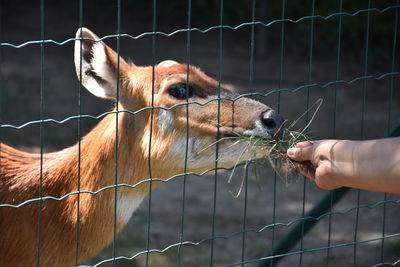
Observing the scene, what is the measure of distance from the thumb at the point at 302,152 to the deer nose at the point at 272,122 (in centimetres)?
47

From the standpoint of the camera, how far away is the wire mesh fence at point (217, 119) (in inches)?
157

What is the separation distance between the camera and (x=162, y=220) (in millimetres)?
6965

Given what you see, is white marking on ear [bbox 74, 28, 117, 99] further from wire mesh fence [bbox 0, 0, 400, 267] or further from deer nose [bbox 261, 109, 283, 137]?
deer nose [bbox 261, 109, 283, 137]

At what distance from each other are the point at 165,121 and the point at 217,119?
31 centimetres

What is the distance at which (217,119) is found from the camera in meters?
4.02

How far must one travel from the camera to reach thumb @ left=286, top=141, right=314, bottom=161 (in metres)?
3.33

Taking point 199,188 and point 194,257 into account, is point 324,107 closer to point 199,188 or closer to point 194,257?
point 199,188

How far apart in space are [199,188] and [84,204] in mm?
3789

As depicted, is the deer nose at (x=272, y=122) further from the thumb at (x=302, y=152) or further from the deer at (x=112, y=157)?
the thumb at (x=302, y=152)

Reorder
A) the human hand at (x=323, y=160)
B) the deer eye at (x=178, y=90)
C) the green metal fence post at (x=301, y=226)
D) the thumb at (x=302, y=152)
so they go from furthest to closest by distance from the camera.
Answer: the green metal fence post at (x=301, y=226), the deer eye at (x=178, y=90), the thumb at (x=302, y=152), the human hand at (x=323, y=160)

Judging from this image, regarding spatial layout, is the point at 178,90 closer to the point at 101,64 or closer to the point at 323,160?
the point at 101,64

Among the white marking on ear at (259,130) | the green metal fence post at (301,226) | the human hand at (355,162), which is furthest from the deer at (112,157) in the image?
the green metal fence post at (301,226)

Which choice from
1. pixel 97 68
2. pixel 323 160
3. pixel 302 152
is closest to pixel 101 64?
pixel 97 68

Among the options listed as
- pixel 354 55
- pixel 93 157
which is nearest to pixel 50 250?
pixel 93 157
